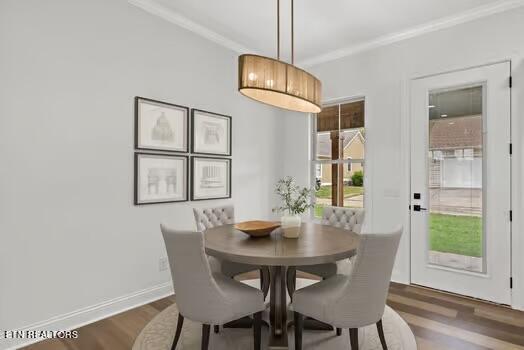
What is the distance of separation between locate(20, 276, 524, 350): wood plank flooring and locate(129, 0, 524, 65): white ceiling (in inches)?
114

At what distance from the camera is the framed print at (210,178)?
11.1 feet

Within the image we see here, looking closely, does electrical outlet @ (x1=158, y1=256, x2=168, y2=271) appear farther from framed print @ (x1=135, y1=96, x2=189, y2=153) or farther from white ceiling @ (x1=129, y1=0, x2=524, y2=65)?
white ceiling @ (x1=129, y1=0, x2=524, y2=65)

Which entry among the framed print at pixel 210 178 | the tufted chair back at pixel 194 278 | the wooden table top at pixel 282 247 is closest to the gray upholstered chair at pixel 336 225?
the wooden table top at pixel 282 247

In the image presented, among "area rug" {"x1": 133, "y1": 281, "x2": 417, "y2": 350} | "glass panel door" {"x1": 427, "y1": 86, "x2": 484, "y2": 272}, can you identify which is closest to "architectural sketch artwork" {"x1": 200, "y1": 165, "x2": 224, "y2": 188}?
"area rug" {"x1": 133, "y1": 281, "x2": 417, "y2": 350}

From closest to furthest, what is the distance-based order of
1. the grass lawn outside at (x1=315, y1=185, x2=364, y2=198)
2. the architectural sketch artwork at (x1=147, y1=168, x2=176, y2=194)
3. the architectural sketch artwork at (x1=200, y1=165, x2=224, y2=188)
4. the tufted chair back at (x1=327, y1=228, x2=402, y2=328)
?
the tufted chair back at (x1=327, y1=228, x2=402, y2=328), the architectural sketch artwork at (x1=147, y1=168, x2=176, y2=194), the architectural sketch artwork at (x1=200, y1=165, x2=224, y2=188), the grass lawn outside at (x1=315, y1=185, x2=364, y2=198)

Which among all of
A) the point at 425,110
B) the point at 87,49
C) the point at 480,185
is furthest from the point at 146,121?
the point at 480,185

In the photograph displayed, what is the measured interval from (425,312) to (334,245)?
1.44 m

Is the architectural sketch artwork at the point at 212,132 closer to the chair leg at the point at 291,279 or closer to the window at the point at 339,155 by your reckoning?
the window at the point at 339,155

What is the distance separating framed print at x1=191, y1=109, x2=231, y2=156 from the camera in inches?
132

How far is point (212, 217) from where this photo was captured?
303 centimetres

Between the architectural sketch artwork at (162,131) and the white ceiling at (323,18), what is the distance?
3.54 feet

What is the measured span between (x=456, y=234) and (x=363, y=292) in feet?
6.95

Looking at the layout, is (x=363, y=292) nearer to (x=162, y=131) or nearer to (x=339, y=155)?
(x=162, y=131)

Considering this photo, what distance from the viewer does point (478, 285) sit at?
3.02 m
